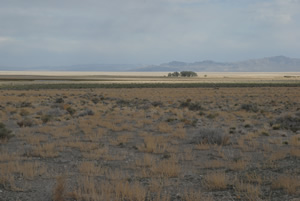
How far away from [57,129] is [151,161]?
7352 millimetres

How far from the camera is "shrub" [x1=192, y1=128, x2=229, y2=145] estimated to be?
1267cm

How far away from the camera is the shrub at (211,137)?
41.6 feet

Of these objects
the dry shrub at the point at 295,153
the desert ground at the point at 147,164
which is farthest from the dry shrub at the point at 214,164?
the dry shrub at the point at 295,153

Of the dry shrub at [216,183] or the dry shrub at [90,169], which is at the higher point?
the dry shrub at [216,183]

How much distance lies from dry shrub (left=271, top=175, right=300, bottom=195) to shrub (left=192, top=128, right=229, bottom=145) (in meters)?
5.16

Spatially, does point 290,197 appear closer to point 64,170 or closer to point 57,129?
point 64,170

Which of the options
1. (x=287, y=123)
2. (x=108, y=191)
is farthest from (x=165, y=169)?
(x=287, y=123)

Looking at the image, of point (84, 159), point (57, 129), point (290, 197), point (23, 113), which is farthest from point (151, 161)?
point (23, 113)

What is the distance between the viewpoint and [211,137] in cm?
1288

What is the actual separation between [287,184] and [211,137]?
590 cm

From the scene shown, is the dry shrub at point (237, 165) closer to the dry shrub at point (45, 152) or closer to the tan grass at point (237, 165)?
the tan grass at point (237, 165)

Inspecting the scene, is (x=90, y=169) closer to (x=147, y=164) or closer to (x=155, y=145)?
(x=147, y=164)

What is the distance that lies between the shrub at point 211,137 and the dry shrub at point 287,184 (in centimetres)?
516

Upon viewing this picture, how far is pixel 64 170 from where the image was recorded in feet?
Answer: 29.3
